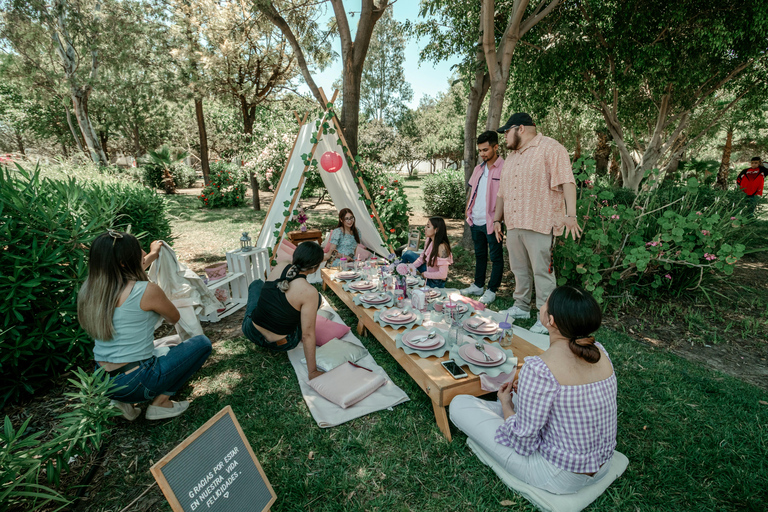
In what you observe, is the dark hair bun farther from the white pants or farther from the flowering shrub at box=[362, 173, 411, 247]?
the flowering shrub at box=[362, 173, 411, 247]

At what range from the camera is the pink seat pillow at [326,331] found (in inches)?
145

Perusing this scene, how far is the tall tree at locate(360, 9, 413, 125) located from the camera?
101 ft

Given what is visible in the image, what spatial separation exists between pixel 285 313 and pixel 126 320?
1218 millimetres

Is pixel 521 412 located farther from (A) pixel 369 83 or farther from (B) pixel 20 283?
(A) pixel 369 83

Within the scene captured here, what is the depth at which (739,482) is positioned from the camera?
6.98 feet

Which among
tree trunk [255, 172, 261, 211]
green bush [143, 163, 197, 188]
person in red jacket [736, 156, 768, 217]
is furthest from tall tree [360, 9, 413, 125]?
person in red jacket [736, 156, 768, 217]

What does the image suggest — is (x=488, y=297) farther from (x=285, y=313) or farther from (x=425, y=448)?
(x=285, y=313)

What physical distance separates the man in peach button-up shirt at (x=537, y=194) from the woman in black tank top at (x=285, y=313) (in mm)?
2336

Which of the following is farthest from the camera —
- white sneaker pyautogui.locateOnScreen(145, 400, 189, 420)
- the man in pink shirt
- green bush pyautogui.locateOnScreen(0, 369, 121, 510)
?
the man in pink shirt

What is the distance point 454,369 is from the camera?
2.52 meters

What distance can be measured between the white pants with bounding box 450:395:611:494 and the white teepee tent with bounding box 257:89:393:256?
3947 millimetres

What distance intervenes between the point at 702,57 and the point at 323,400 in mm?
10755

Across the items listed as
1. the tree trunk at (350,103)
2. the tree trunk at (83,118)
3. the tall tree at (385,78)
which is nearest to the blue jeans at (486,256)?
the tree trunk at (350,103)

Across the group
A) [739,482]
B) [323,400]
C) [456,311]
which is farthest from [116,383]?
[739,482]
